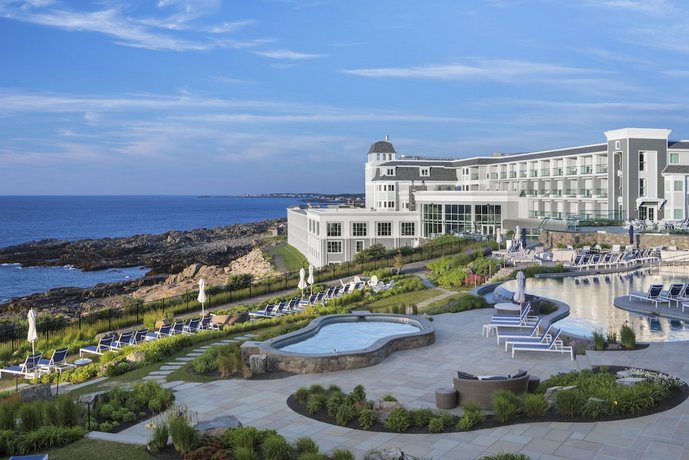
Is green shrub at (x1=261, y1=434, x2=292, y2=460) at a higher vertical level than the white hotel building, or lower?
lower

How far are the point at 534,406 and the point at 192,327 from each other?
1350 centimetres

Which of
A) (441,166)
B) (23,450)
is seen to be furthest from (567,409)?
(441,166)

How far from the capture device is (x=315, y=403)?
1066 cm

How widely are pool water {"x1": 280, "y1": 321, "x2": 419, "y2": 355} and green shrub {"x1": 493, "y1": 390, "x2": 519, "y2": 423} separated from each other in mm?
5180

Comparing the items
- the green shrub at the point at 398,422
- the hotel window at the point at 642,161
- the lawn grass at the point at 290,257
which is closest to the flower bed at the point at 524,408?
the green shrub at the point at 398,422

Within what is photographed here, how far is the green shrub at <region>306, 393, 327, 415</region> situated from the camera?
10.6 m

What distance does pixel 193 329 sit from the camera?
20.6 m

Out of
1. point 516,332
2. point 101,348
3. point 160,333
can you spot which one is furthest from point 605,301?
point 101,348

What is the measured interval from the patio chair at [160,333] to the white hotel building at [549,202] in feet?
93.7

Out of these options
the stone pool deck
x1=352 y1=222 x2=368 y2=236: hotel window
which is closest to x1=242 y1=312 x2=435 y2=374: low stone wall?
the stone pool deck

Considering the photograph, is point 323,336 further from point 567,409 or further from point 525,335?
point 567,409

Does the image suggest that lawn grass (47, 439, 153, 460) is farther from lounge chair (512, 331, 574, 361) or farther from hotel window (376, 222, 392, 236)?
hotel window (376, 222, 392, 236)

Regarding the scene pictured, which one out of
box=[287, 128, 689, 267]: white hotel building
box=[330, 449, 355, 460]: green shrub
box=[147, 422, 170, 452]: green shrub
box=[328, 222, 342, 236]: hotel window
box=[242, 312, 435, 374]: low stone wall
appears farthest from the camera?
box=[328, 222, 342, 236]: hotel window

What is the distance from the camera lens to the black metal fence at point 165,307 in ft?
73.8
